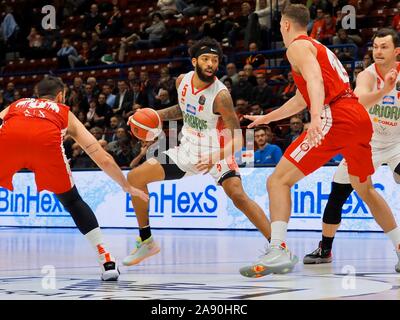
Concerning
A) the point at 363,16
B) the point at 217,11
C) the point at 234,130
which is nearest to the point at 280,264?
the point at 234,130

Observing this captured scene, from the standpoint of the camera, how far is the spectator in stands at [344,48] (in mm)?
14266

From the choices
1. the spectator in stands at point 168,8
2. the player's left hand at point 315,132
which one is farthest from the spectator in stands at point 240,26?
the player's left hand at point 315,132

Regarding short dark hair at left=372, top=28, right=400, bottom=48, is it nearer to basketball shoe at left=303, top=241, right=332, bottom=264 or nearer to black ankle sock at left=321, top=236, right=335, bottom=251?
black ankle sock at left=321, top=236, right=335, bottom=251

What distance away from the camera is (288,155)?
17.9 feet

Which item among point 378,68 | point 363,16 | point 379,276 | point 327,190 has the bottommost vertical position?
point 379,276

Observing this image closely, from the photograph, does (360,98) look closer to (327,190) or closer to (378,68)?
(378,68)

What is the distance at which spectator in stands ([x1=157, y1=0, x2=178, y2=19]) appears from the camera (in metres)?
19.0

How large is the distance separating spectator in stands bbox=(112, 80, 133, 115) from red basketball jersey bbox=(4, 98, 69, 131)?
10255mm

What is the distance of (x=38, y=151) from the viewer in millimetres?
5652

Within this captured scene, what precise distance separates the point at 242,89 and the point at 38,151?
29.2 feet

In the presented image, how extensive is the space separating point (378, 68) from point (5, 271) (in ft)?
11.5

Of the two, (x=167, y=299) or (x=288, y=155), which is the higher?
(x=288, y=155)

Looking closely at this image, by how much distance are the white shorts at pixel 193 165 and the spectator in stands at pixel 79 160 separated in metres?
7.18

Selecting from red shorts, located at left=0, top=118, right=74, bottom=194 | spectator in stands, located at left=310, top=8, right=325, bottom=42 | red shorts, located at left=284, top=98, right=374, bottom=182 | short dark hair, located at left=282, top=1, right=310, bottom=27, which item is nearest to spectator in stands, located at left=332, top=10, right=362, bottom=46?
spectator in stands, located at left=310, top=8, right=325, bottom=42
